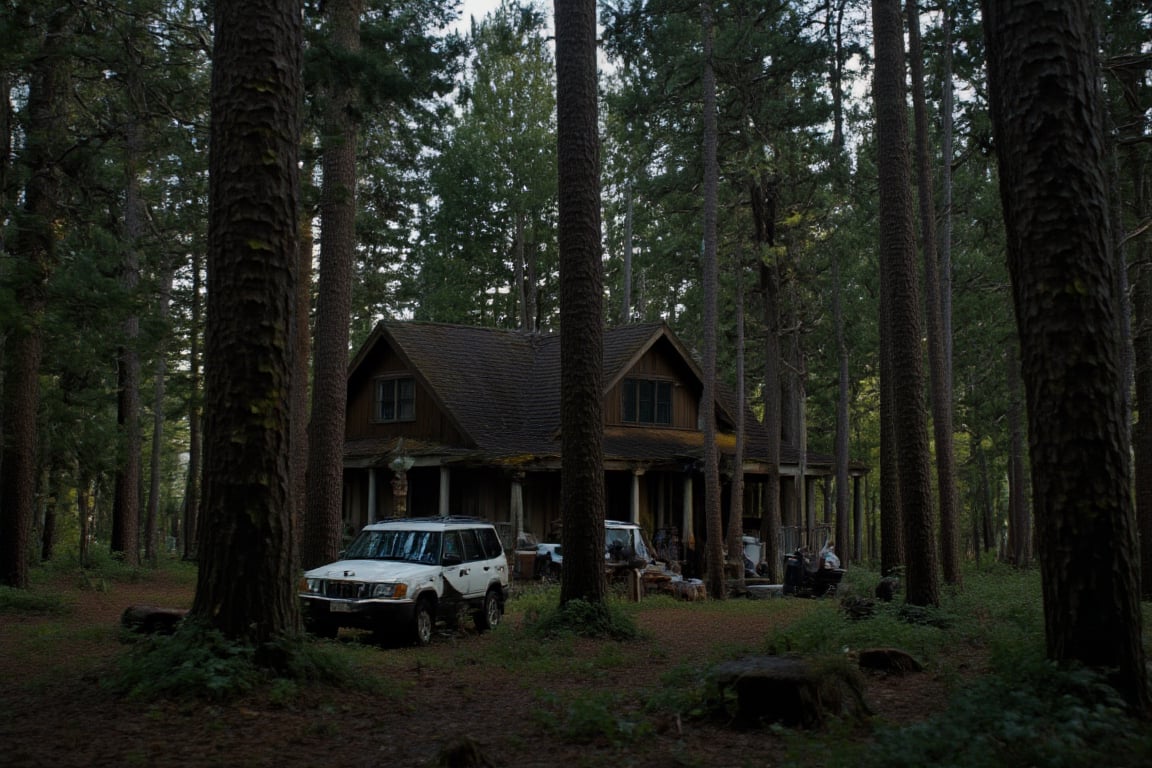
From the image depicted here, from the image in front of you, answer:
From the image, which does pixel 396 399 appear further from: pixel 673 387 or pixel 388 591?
pixel 388 591

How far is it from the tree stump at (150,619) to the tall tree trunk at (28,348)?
809 centimetres

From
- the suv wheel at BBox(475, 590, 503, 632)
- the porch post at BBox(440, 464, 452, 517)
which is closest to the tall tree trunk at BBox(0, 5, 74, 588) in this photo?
the suv wheel at BBox(475, 590, 503, 632)

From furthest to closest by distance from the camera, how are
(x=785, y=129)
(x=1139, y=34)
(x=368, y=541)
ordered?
(x=785, y=129), (x=1139, y=34), (x=368, y=541)

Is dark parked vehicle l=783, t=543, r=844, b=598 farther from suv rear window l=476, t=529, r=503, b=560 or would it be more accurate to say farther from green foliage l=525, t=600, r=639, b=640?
green foliage l=525, t=600, r=639, b=640

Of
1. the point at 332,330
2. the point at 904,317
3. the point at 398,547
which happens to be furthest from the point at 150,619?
the point at 904,317

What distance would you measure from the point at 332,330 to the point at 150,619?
7.48 meters

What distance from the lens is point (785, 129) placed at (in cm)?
2745

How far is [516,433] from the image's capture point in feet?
97.5

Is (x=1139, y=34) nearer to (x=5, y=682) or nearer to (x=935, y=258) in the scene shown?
(x=935, y=258)

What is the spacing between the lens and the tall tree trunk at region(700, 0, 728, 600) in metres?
22.8

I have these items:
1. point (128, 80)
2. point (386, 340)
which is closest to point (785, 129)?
point (386, 340)

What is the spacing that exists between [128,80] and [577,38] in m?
7.52

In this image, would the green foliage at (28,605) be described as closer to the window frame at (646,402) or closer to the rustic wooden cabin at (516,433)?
the rustic wooden cabin at (516,433)

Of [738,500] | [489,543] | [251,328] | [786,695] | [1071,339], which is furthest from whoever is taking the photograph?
[738,500]
